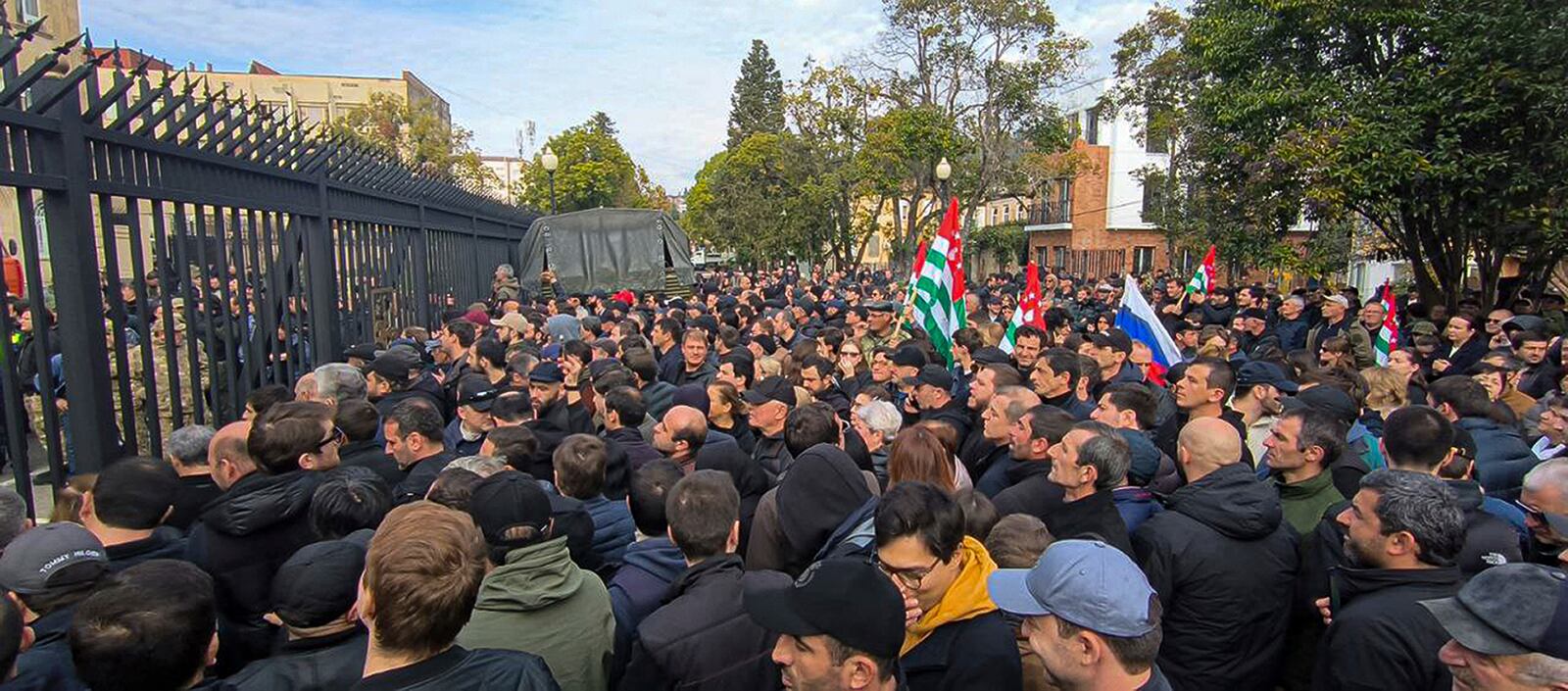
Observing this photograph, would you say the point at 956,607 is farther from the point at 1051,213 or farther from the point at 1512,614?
the point at 1051,213

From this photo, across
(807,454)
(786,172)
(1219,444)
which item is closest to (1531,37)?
(1219,444)

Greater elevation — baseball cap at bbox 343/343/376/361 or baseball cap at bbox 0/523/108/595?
baseball cap at bbox 343/343/376/361

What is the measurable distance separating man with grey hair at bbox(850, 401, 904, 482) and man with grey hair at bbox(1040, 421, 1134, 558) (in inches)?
49.8

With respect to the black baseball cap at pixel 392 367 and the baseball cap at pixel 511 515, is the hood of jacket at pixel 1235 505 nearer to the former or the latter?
the baseball cap at pixel 511 515

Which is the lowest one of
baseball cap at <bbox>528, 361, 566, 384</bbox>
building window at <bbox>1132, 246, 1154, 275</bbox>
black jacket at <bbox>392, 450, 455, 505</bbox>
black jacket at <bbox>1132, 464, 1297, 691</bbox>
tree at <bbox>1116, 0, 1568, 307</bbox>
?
black jacket at <bbox>1132, 464, 1297, 691</bbox>

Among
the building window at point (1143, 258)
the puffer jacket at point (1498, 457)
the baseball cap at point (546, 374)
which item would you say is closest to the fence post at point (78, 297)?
the baseball cap at point (546, 374)

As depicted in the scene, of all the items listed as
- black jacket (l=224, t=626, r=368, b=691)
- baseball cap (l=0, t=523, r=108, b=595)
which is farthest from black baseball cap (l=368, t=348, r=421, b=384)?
black jacket (l=224, t=626, r=368, b=691)

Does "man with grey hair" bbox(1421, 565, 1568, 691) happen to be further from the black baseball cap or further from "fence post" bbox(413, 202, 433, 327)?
"fence post" bbox(413, 202, 433, 327)

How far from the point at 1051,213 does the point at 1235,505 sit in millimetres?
45752

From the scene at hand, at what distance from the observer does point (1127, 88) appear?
28.6 m

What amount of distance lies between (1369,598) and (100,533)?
13.9 feet

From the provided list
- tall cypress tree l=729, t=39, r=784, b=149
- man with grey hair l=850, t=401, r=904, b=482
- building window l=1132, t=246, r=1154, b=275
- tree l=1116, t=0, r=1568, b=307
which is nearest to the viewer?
man with grey hair l=850, t=401, r=904, b=482

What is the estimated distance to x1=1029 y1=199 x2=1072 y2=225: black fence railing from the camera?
45.4m

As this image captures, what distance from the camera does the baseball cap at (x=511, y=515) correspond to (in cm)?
286
